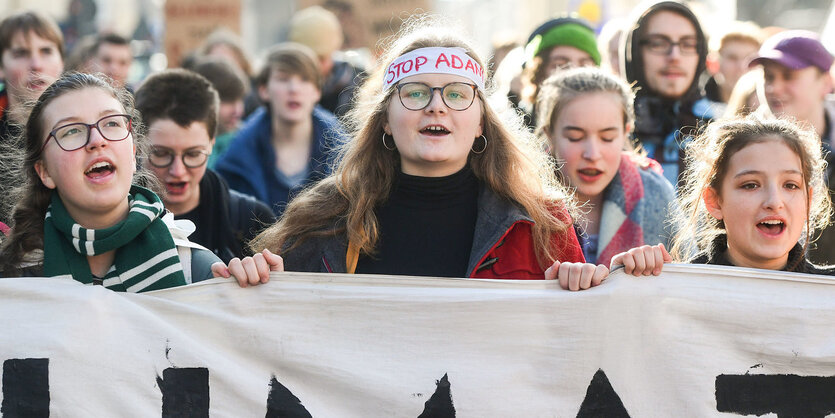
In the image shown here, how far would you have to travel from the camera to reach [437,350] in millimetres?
3035

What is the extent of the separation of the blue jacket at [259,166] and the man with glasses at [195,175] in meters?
1.10

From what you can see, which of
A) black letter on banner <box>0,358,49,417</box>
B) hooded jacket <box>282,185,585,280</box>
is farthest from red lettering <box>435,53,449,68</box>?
black letter on banner <box>0,358,49,417</box>

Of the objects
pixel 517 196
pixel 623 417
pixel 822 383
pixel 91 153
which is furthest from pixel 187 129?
pixel 822 383

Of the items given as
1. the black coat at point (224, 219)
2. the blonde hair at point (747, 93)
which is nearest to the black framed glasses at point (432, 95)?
the black coat at point (224, 219)

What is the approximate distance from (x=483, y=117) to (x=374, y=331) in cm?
96

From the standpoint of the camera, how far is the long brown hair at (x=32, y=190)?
3.19m

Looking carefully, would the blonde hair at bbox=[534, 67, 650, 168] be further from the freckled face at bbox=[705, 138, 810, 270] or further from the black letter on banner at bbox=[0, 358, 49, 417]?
the black letter on banner at bbox=[0, 358, 49, 417]

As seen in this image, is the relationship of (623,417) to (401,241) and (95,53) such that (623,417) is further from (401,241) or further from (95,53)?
(95,53)

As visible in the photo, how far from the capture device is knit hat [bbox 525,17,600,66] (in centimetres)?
557

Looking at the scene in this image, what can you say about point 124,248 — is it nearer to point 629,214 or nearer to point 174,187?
point 174,187

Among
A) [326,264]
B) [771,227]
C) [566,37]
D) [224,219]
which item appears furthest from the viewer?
[566,37]

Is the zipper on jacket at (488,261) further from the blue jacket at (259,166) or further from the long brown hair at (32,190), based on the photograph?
the blue jacket at (259,166)

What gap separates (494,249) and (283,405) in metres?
0.81

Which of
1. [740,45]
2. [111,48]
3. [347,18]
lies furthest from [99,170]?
[347,18]
